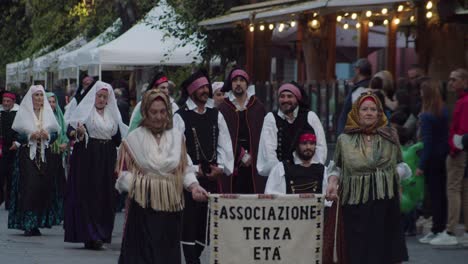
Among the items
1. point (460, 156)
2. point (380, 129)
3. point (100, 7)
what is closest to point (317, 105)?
point (460, 156)

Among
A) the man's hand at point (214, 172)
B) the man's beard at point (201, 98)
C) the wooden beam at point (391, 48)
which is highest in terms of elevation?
the wooden beam at point (391, 48)

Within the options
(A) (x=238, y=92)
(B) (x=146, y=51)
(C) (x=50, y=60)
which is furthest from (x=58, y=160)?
(C) (x=50, y=60)

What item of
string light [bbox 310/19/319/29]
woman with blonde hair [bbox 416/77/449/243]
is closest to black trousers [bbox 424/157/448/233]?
woman with blonde hair [bbox 416/77/449/243]

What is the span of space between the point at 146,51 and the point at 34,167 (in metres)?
10.7

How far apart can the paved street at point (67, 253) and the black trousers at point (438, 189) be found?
34cm

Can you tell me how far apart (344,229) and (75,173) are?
17.2 feet

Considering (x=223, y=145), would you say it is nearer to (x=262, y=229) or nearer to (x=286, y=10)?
(x=262, y=229)

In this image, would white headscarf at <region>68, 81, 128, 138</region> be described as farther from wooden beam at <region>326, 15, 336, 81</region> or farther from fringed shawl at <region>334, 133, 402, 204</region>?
wooden beam at <region>326, 15, 336, 81</region>

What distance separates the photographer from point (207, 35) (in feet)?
88.8

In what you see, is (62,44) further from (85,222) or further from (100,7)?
(85,222)

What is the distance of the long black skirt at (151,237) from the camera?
1029 cm

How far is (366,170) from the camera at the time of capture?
10.9 m

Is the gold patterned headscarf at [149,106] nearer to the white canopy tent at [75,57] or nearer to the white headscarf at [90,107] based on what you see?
→ the white headscarf at [90,107]

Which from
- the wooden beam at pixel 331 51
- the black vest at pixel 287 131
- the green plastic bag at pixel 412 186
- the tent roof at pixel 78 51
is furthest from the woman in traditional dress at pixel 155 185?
the tent roof at pixel 78 51
